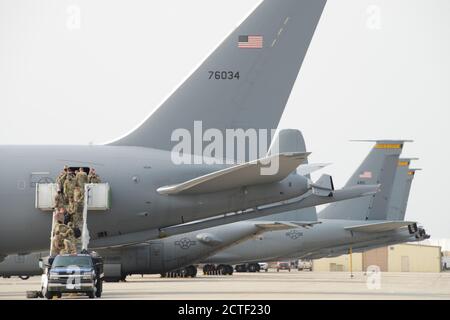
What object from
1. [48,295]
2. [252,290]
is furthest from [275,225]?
[48,295]

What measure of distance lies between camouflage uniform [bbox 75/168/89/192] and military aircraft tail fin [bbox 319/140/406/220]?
1628 inches

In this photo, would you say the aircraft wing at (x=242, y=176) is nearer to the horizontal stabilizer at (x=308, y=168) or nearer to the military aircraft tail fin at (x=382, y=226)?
the horizontal stabilizer at (x=308, y=168)

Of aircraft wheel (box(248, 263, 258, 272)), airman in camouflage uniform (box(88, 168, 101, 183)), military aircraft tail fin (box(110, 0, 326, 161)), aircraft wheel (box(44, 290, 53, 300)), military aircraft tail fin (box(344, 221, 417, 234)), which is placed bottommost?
aircraft wheel (box(44, 290, 53, 300))

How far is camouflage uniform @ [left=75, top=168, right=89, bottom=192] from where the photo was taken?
3119 cm

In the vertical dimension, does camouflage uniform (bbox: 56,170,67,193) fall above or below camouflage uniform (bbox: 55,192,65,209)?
above

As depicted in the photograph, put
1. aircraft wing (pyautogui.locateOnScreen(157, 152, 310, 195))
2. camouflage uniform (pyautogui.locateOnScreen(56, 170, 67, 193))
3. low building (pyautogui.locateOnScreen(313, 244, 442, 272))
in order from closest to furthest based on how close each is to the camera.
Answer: aircraft wing (pyautogui.locateOnScreen(157, 152, 310, 195))
camouflage uniform (pyautogui.locateOnScreen(56, 170, 67, 193))
low building (pyautogui.locateOnScreen(313, 244, 442, 272))

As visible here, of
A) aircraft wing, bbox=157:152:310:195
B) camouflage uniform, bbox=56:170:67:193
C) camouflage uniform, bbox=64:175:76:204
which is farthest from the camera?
camouflage uniform, bbox=56:170:67:193

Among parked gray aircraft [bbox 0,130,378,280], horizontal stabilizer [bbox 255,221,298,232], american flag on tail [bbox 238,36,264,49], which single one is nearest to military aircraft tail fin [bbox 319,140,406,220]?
horizontal stabilizer [bbox 255,221,298,232]

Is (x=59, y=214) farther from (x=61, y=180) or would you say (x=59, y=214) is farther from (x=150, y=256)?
(x=150, y=256)

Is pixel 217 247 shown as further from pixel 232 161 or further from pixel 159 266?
pixel 232 161

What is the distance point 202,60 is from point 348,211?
40518 mm

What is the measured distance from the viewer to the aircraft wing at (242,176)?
2886 cm

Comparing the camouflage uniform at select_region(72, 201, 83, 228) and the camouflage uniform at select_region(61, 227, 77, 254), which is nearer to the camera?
the camouflage uniform at select_region(61, 227, 77, 254)

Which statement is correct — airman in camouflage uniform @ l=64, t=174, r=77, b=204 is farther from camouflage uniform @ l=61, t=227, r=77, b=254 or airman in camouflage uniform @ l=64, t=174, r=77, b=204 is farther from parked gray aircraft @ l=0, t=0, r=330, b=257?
camouflage uniform @ l=61, t=227, r=77, b=254
